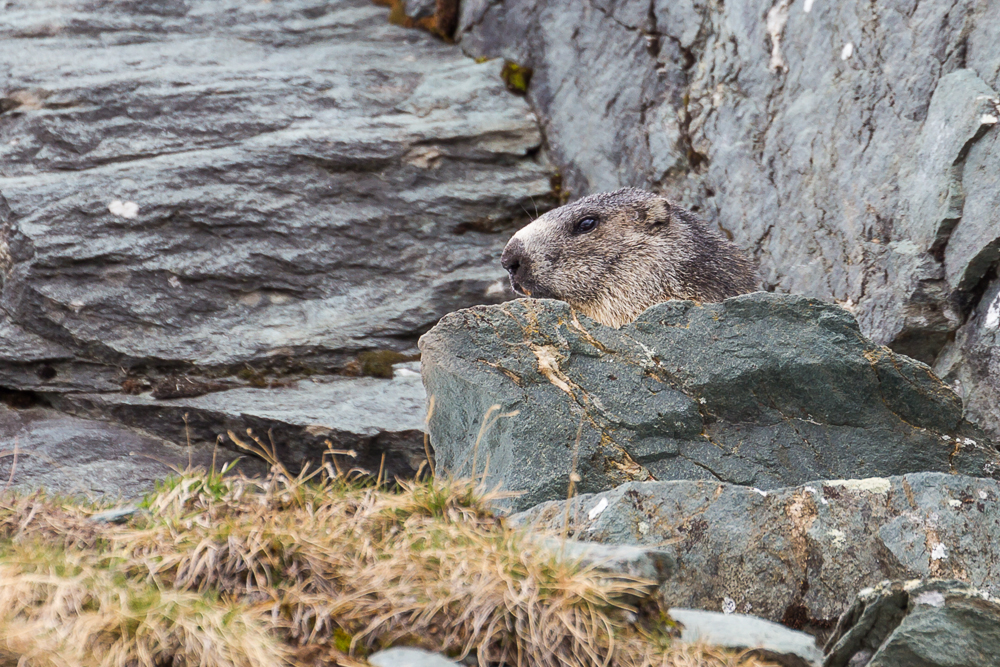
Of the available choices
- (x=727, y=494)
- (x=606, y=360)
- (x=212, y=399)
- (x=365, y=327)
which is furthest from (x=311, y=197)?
(x=727, y=494)

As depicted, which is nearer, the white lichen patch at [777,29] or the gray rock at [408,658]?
the gray rock at [408,658]

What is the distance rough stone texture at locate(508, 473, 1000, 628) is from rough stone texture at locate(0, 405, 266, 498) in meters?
4.79

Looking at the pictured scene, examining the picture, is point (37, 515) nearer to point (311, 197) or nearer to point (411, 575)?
point (411, 575)

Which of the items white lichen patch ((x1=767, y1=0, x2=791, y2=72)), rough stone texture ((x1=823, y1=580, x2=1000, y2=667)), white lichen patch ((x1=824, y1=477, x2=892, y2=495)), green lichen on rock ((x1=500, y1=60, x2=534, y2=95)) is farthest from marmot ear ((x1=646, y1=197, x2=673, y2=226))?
rough stone texture ((x1=823, y1=580, x2=1000, y2=667))

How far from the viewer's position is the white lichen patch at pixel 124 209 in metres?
9.92

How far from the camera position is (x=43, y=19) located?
1208 cm

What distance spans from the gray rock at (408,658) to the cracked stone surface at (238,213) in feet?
15.8

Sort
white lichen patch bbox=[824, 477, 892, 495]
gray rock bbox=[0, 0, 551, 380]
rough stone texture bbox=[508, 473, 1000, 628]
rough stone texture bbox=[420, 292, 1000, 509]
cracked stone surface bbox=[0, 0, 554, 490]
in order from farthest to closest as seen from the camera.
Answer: gray rock bbox=[0, 0, 551, 380] < cracked stone surface bbox=[0, 0, 554, 490] < rough stone texture bbox=[420, 292, 1000, 509] < white lichen patch bbox=[824, 477, 892, 495] < rough stone texture bbox=[508, 473, 1000, 628]

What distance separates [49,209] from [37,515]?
20.6ft

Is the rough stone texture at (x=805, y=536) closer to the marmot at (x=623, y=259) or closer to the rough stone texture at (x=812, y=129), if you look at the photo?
the rough stone texture at (x=812, y=129)

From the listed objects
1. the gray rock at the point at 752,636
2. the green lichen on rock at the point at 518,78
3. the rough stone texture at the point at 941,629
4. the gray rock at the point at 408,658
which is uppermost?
the green lichen on rock at the point at 518,78

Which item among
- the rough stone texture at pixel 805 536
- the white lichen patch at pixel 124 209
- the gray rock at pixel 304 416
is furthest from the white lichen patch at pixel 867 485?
the white lichen patch at pixel 124 209

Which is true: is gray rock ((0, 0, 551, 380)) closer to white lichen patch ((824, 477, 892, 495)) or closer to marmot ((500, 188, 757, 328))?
marmot ((500, 188, 757, 328))

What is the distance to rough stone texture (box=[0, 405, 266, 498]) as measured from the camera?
315 inches
